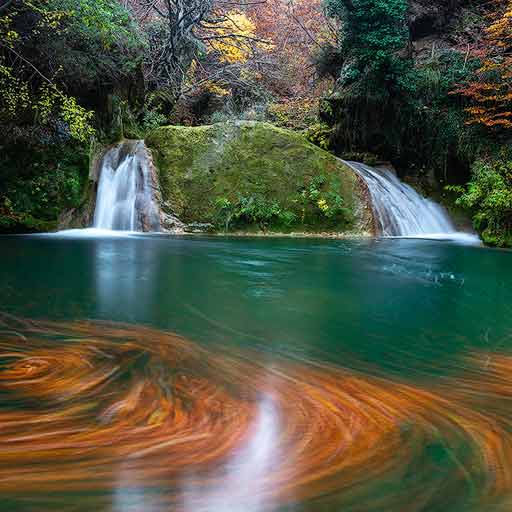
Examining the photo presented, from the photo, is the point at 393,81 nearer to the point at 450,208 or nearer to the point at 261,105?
the point at 450,208

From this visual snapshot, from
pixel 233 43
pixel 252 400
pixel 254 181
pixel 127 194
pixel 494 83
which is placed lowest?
pixel 252 400

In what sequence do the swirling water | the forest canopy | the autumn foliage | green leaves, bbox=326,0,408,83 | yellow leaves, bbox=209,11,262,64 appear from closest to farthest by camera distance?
1. the swirling water
2. the forest canopy
3. the autumn foliage
4. green leaves, bbox=326,0,408,83
5. yellow leaves, bbox=209,11,262,64

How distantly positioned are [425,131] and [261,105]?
1070 centimetres

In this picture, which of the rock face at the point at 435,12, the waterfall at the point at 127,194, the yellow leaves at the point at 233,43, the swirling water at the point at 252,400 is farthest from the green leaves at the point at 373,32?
the swirling water at the point at 252,400

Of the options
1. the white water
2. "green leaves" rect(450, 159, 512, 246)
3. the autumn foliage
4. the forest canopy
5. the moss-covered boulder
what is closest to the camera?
the forest canopy

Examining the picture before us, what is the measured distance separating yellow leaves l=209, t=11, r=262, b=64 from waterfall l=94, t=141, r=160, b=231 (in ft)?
32.1

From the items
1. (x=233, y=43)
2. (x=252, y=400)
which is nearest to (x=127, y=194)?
(x=252, y=400)

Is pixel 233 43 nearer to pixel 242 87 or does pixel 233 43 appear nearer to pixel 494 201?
pixel 242 87

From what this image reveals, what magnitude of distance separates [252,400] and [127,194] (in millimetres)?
10060

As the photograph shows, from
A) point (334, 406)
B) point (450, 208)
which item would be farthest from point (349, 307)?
point (450, 208)

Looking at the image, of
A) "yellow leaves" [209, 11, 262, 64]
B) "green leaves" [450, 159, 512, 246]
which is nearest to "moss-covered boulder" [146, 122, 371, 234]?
"green leaves" [450, 159, 512, 246]

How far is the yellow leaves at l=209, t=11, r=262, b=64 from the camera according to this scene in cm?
1950

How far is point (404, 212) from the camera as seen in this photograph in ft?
39.7

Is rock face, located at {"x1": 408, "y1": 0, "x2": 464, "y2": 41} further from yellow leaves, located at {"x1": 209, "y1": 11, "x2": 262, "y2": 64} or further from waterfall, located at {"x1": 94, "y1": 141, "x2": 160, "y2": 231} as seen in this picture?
waterfall, located at {"x1": 94, "y1": 141, "x2": 160, "y2": 231}
